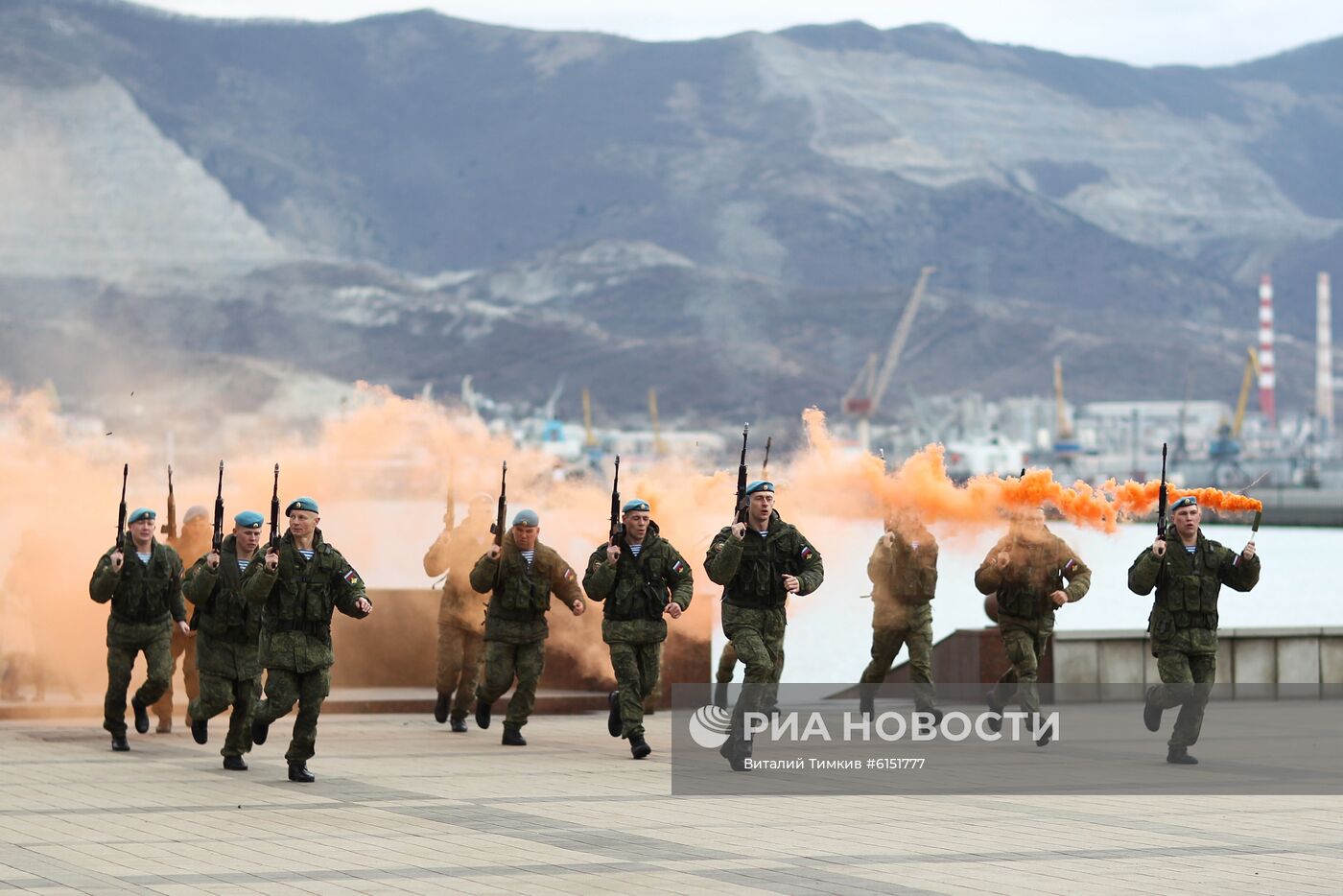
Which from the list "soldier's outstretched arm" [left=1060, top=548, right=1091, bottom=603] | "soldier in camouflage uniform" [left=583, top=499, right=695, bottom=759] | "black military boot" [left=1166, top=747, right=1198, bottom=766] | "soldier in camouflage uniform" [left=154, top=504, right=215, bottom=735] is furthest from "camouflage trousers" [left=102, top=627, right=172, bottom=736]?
"black military boot" [left=1166, top=747, right=1198, bottom=766]

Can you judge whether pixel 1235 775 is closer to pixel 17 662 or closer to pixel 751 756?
pixel 751 756

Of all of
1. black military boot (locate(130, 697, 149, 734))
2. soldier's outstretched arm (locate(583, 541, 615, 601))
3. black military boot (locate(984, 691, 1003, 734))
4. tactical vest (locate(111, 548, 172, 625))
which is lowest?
black military boot (locate(130, 697, 149, 734))

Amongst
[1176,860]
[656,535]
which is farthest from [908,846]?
[656,535]

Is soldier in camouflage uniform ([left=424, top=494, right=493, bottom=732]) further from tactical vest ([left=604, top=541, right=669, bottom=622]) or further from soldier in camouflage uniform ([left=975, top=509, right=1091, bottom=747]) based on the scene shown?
soldier in camouflage uniform ([left=975, top=509, right=1091, bottom=747])

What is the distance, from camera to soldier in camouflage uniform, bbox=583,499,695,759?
573 inches

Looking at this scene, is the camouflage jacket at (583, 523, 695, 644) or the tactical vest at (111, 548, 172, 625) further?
the tactical vest at (111, 548, 172, 625)

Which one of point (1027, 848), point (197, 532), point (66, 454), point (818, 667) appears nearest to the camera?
point (1027, 848)

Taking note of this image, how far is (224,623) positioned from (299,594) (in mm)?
1200

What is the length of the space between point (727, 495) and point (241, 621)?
6.19 m

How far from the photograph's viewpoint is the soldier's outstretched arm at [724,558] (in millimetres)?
13703

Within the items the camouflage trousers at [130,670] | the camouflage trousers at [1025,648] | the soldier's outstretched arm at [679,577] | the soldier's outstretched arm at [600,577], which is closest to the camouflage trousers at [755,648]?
the soldier's outstretched arm at [679,577]

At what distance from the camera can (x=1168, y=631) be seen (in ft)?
46.4

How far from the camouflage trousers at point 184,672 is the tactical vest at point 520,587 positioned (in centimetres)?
226

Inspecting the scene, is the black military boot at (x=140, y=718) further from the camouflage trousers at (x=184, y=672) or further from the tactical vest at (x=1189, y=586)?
the tactical vest at (x=1189, y=586)
